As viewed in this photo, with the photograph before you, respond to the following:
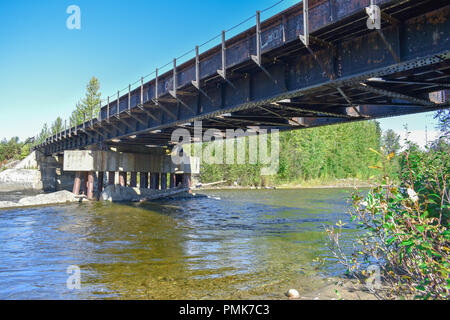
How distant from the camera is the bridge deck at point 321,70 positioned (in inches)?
357

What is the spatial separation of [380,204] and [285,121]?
14818mm

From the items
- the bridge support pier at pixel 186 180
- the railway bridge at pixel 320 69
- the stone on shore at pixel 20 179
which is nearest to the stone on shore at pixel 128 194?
the bridge support pier at pixel 186 180

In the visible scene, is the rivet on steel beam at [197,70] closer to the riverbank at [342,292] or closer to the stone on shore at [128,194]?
the riverbank at [342,292]

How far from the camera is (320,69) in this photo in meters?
11.8

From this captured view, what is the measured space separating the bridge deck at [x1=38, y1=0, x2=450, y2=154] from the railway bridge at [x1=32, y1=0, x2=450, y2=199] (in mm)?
31

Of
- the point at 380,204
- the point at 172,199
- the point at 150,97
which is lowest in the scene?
the point at 172,199

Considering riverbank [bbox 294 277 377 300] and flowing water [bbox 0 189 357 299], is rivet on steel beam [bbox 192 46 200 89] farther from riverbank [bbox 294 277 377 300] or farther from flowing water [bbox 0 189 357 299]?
riverbank [bbox 294 277 377 300]

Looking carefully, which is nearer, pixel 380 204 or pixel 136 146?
pixel 380 204

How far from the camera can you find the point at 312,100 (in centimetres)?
1477

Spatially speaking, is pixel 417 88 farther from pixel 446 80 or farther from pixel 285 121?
pixel 285 121

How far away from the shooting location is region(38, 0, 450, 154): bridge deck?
9078 mm

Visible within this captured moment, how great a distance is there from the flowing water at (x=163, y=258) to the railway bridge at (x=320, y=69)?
4.61m

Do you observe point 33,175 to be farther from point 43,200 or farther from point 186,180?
point 186,180
